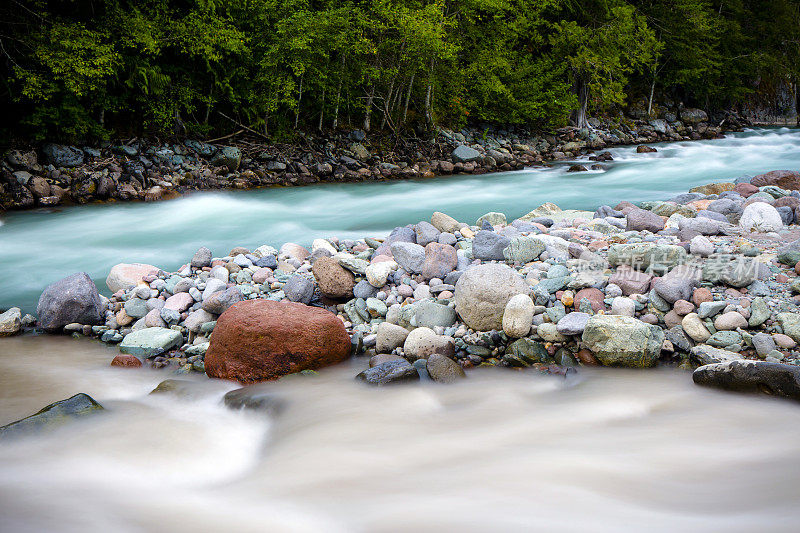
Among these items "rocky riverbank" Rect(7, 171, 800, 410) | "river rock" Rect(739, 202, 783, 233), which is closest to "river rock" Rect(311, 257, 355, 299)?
"rocky riverbank" Rect(7, 171, 800, 410)

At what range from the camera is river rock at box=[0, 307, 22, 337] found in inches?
194

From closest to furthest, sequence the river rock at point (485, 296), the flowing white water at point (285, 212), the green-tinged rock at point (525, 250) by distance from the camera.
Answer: the river rock at point (485, 296), the green-tinged rock at point (525, 250), the flowing white water at point (285, 212)

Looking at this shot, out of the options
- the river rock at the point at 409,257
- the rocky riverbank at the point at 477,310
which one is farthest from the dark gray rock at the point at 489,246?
the river rock at the point at 409,257

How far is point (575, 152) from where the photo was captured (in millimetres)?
19891

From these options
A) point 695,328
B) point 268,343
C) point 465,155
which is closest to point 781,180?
point 695,328

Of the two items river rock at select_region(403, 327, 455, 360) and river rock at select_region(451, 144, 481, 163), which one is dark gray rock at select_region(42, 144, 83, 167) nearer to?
river rock at select_region(451, 144, 481, 163)

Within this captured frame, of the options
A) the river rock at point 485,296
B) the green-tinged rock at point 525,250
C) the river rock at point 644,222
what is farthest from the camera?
the river rock at point 644,222

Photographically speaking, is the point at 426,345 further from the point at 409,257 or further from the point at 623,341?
the point at 623,341

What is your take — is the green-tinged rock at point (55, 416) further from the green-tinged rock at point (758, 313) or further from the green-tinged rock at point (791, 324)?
the green-tinged rock at point (791, 324)

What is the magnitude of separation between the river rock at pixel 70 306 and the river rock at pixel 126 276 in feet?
1.84

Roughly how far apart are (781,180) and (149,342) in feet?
30.9

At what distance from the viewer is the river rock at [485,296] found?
14.0 feet

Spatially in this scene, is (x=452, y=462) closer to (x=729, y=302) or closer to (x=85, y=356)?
(x=729, y=302)

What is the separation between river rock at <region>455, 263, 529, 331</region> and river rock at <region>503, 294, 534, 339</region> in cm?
11
